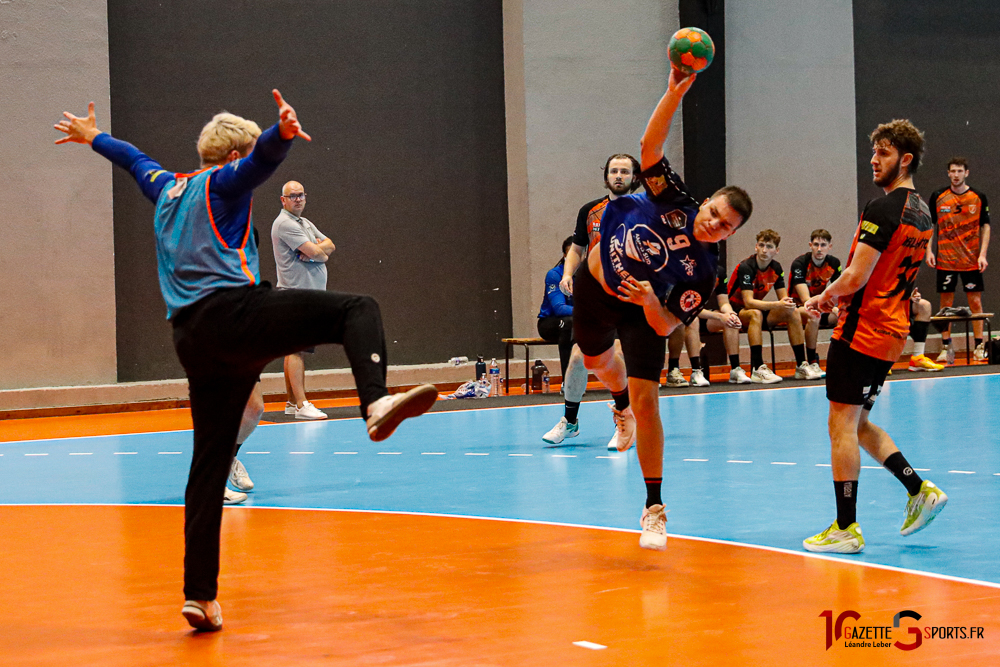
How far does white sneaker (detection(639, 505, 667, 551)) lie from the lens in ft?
15.1

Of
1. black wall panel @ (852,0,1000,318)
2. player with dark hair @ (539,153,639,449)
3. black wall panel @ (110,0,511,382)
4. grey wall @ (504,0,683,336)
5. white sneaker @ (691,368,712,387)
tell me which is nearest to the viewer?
player with dark hair @ (539,153,639,449)

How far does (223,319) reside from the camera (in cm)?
366

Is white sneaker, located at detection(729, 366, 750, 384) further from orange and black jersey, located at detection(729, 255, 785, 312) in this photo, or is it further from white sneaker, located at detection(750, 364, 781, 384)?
orange and black jersey, located at detection(729, 255, 785, 312)

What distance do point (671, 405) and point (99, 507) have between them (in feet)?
19.3

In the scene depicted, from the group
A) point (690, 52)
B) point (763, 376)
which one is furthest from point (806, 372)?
point (690, 52)

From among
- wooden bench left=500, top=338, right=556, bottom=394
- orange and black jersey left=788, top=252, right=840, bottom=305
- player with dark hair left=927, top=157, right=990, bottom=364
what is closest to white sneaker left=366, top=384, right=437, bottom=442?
wooden bench left=500, top=338, right=556, bottom=394

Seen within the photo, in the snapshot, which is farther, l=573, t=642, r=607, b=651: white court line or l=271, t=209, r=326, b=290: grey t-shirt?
l=271, t=209, r=326, b=290: grey t-shirt

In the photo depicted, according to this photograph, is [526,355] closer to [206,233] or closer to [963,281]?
[963,281]

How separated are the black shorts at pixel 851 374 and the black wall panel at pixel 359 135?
913 cm

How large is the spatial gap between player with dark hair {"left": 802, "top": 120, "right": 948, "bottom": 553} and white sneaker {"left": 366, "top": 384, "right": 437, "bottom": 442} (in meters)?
1.98

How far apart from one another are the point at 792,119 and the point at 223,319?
1306 centimetres

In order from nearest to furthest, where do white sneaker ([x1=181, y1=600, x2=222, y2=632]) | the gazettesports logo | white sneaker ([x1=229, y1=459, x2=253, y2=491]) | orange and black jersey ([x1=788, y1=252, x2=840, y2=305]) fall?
the gazettesports logo < white sneaker ([x1=181, y1=600, x2=222, y2=632]) < white sneaker ([x1=229, y1=459, x2=253, y2=491]) < orange and black jersey ([x1=788, y1=252, x2=840, y2=305])

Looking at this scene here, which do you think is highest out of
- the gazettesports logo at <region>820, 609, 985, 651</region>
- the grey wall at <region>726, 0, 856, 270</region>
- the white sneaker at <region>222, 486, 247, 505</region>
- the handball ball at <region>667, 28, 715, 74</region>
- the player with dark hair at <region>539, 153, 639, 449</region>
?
the grey wall at <region>726, 0, 856, 270</region>

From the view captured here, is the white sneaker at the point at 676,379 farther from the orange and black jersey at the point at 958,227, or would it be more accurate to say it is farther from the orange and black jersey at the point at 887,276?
the orange and black jersey at the point at 887,276
